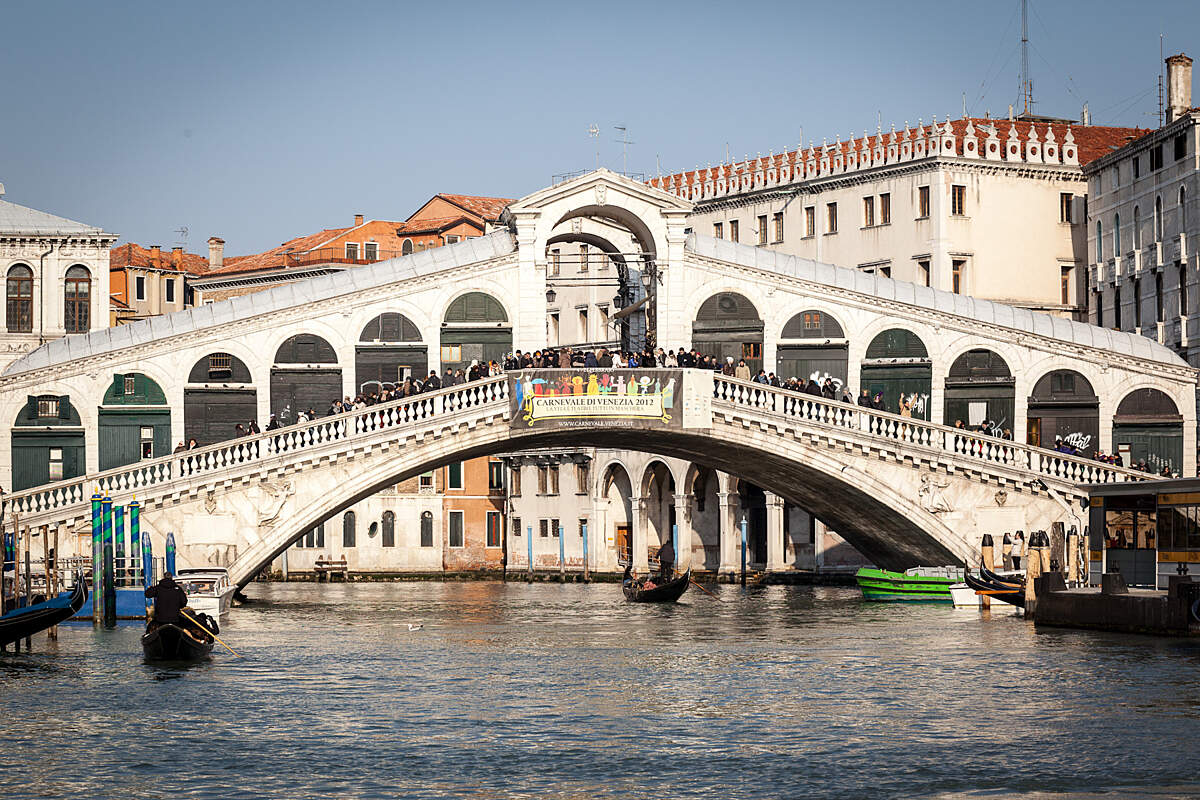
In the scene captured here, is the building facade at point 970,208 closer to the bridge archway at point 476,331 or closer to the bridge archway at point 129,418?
the bridge archway at point 476,331

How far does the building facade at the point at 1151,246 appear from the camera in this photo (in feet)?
140

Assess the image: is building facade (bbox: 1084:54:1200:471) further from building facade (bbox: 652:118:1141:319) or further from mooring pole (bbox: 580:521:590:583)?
mooring pole (bbox: 580:521:590:583)

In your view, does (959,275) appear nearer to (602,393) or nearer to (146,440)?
(602,393)

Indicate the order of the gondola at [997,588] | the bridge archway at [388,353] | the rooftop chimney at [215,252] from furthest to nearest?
the rooftop chimney at [215,252]
the bridge archway at [388,353]
the gondola at [997,588]

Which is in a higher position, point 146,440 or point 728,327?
point 728,327

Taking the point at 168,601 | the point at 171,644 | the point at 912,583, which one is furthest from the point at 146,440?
the point at 912,583

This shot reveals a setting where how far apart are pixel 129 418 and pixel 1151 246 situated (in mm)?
25561

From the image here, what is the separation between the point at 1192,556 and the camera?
33781 mm

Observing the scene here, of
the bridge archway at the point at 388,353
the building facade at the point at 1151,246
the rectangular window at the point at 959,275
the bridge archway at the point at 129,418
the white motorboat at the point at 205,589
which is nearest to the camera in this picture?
the white motorboat at the point at 205,589

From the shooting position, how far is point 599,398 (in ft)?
130

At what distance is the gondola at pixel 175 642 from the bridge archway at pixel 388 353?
1285 centimetres

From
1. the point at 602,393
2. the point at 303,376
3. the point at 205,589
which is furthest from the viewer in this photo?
the point at 303,376

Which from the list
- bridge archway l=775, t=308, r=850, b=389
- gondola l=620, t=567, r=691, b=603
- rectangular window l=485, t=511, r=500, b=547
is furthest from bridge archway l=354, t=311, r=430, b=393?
rectangular window l=485, t=511, r=500, b=547

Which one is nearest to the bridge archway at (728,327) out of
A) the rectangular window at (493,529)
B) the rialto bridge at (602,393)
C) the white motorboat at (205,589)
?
the rialto bridge at (602,393)
